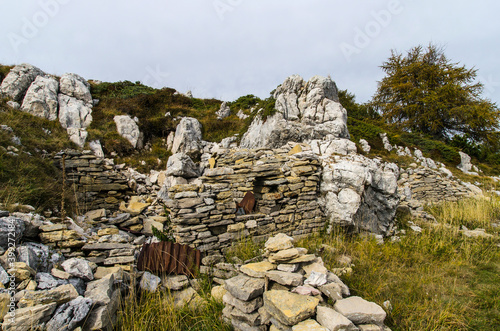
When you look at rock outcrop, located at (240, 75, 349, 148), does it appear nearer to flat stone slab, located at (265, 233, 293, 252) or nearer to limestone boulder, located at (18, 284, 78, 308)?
flat stone slab, located at (265, 233, 293, 252)

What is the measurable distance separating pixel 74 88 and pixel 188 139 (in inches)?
340

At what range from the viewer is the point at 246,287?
308cm

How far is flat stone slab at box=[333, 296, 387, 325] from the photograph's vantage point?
8.45 ft

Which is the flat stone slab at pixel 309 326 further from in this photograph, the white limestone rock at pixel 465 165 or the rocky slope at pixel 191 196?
the white limestone rock at pixel 465 165

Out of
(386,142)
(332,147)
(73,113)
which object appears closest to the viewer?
(332,147)

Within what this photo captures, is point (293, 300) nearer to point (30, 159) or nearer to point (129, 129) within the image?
point (30, 159)

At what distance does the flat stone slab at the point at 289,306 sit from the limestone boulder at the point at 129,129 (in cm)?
1229

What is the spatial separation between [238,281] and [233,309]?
0.34m

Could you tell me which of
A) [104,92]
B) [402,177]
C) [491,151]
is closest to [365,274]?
[402,177]

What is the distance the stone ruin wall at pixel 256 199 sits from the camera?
5.05 metres

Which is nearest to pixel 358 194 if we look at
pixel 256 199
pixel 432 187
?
pixel 256 199

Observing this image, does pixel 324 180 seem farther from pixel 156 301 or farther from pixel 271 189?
pixel 156 301

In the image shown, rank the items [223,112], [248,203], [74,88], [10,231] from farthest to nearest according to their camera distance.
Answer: [223,112], [74,88], [248,203], [10,231]

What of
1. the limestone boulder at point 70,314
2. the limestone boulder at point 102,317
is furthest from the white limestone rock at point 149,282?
the limestone boulder at point 70,314
